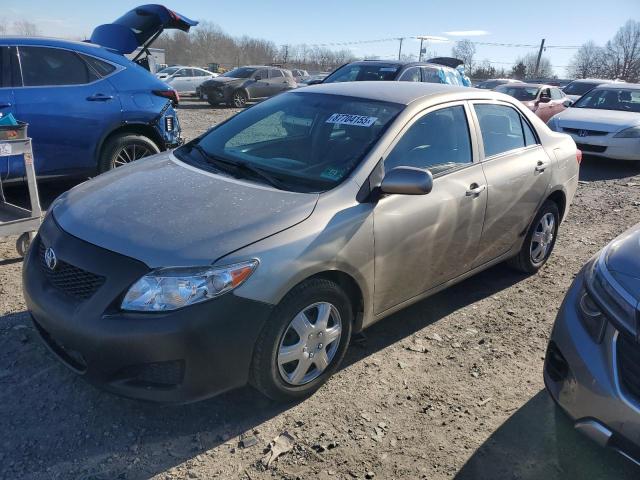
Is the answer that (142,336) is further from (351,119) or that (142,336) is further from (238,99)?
(238,99)

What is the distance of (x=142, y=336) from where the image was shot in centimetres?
229

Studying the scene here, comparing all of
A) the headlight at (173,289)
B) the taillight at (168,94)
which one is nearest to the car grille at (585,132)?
the taillight at (168,94)

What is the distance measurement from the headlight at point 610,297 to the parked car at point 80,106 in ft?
16.3

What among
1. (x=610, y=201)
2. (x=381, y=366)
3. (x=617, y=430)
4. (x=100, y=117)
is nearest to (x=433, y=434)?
(x=381, y=366)

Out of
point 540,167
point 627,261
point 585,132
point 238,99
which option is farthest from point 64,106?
point 238,99

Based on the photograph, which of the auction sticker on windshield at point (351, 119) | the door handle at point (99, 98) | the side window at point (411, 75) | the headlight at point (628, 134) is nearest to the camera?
the auction sticker on windshield at point (351, 119)

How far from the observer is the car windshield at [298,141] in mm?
3107

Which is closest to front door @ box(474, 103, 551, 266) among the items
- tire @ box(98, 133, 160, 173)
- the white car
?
tire @ box(98, 133, 160, 173)

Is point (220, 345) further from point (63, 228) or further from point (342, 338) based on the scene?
point (63, 228)

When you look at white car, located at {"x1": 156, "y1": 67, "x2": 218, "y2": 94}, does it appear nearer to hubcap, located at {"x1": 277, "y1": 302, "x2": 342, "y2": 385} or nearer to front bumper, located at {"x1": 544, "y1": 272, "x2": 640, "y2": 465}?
hubcap, located at {"x1": 277, "y1": 302, "x2": 342, "y2": 385}

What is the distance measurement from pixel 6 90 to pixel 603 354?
5489 millimetres

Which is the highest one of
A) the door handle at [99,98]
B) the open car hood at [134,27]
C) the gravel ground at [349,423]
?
the open car hood at [134,27]

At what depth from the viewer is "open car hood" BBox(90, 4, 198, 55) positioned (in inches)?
267

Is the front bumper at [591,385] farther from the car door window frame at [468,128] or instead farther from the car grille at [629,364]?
the car door window frame at [468,128]
